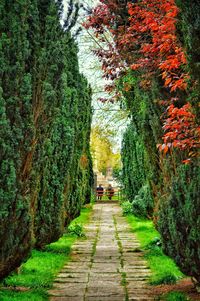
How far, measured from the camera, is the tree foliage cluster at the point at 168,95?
4706 mm

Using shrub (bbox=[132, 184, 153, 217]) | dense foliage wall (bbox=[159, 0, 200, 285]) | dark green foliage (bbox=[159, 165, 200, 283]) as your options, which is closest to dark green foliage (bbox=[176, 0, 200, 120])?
dense foliage wall (bbox=[159, 0, 200, 285])

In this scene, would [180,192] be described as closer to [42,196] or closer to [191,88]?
[191,88]

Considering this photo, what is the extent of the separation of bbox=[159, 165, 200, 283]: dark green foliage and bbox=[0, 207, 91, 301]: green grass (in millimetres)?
1760

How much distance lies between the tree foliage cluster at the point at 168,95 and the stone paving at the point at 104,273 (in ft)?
2.71

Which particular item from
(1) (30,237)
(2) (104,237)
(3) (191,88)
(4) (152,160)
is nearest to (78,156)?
(2) (104,237)

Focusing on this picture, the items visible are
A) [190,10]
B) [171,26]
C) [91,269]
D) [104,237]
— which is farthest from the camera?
[104,237]

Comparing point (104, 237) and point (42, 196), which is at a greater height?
point (42, 196)

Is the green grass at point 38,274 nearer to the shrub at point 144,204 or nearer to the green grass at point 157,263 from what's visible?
the green grass at point 157,263

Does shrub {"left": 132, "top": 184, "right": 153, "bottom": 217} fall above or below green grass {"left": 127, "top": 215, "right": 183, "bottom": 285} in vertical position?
above

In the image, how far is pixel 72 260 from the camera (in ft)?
31.8

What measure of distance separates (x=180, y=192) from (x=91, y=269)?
116 inches

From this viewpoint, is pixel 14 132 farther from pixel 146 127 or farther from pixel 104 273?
pixel 146 127

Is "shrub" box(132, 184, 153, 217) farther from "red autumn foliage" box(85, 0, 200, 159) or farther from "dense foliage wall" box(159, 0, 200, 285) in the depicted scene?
"dense foliage wall" box(159, 0, 200, 285)

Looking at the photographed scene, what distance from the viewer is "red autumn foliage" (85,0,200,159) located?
586cm
